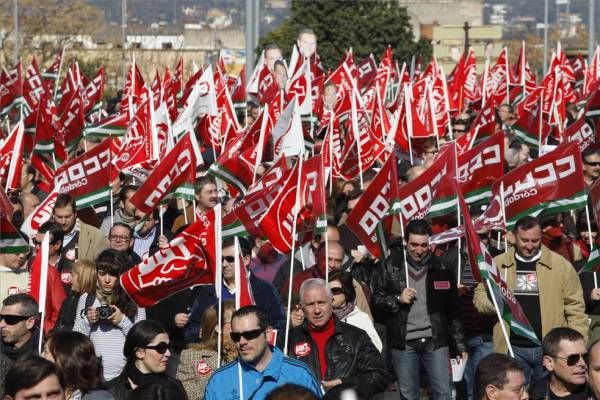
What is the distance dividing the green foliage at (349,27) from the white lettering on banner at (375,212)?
136 feet

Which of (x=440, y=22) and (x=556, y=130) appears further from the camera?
(x=440, y=22)

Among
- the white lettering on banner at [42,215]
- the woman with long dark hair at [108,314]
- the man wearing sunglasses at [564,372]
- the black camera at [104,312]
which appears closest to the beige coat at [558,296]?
the man wearing sunglasses at [564,372]

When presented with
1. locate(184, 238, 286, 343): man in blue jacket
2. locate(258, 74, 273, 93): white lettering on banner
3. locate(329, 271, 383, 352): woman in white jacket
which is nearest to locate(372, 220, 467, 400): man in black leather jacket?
locate(329, 271, 383, 352): woman in white jacket

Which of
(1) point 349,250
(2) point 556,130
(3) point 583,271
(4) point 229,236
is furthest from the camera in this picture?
(2) point 556,130

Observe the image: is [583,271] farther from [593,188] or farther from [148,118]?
[148,118]

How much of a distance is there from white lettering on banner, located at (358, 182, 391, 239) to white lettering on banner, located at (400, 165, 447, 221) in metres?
0.44

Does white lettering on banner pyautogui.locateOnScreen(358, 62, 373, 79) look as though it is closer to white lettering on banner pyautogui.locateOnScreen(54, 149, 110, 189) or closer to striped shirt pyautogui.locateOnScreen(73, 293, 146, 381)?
white lettering on banner pyautogui.locateOnScreen(54, 149, 110, 189)

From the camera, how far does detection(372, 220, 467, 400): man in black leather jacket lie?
11125 mm

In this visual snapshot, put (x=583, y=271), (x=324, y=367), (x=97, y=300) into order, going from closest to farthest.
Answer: (x=324, y=367) < (x=97, y=300) < (x=583, y=271)

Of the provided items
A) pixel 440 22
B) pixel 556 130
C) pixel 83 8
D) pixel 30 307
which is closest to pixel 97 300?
pixel 30 307

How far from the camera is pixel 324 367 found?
909cm

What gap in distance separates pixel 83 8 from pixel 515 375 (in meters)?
47.5

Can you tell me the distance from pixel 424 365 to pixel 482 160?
279 cm

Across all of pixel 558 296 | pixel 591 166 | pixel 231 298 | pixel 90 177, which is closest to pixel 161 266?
pixel 231 298
